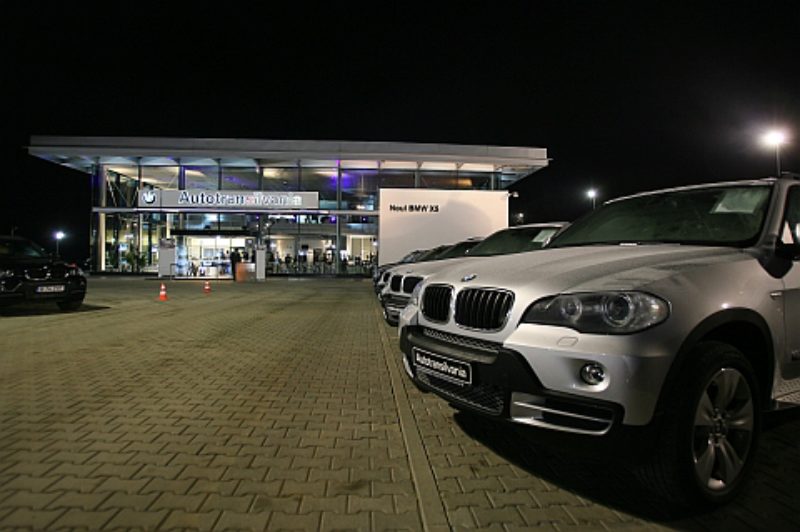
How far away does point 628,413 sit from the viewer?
2156 mm

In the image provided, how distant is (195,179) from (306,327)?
1006 inches

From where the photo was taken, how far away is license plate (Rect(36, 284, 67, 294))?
9922 millimetres

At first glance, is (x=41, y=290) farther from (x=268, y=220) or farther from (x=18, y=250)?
(x=268, y=220)

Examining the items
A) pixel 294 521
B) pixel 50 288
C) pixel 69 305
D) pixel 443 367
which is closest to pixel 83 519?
pixel 294 521

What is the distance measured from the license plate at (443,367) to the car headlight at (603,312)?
0.49 m

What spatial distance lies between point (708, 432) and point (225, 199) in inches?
1043

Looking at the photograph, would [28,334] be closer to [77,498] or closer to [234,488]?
[77,498]

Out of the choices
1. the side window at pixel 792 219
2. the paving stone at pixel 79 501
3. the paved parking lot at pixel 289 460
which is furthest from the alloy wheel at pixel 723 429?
the paving stone at pixel 79 501

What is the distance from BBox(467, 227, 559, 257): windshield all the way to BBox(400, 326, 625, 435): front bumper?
15.6 feet

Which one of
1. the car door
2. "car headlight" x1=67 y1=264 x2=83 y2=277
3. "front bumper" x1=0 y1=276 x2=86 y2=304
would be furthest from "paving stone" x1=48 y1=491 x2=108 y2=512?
"car headlight" x1=67 y1=264 x2=83 y2=277

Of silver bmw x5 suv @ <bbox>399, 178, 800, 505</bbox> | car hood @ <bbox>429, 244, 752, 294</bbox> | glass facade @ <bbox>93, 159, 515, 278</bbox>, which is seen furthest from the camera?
glass facade @ <bbox>93, 159, 515, 278</bbox>

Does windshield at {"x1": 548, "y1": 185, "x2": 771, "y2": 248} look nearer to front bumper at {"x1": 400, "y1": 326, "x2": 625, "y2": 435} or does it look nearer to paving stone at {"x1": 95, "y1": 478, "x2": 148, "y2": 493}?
front bumper at {"x1": 400, "y1": 326, "x2": 625, "y2": 435}

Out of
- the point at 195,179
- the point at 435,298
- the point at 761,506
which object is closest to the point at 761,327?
the point at 761,506

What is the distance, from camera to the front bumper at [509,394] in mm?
2248
